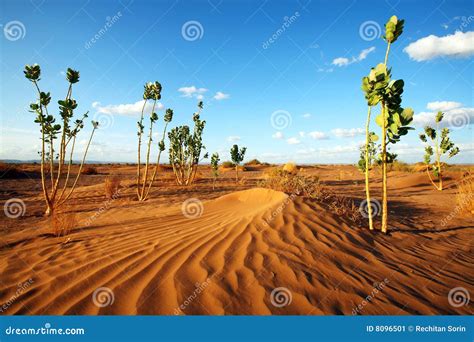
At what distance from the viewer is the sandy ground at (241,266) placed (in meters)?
2.68

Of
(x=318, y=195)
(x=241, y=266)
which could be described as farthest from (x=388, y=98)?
(x=241, y=266)

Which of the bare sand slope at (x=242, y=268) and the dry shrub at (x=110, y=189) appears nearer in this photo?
the bare sand slope at (x=242, y=268)

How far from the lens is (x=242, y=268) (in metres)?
3.22

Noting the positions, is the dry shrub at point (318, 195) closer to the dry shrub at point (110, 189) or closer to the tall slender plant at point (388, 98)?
the tall slender plant at point (388, 98)

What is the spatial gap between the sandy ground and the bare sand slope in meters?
0.01

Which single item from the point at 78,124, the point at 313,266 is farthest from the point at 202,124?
the point at 313,266

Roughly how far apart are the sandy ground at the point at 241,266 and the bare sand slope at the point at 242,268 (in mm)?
14

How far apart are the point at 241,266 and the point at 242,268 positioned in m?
0.05

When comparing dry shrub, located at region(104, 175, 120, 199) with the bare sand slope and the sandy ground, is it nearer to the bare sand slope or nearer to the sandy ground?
the sandy ground

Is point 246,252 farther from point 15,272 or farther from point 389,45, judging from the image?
point 389,45

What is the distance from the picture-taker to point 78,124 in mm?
8078

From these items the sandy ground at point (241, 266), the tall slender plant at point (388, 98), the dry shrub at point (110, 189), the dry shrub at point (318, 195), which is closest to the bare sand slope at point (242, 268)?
the sandy ground at point (241, 266)

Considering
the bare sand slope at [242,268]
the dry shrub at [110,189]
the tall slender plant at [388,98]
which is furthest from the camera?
the dry shrub at [110,189]

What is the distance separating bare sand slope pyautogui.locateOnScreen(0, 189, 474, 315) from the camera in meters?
2.68
